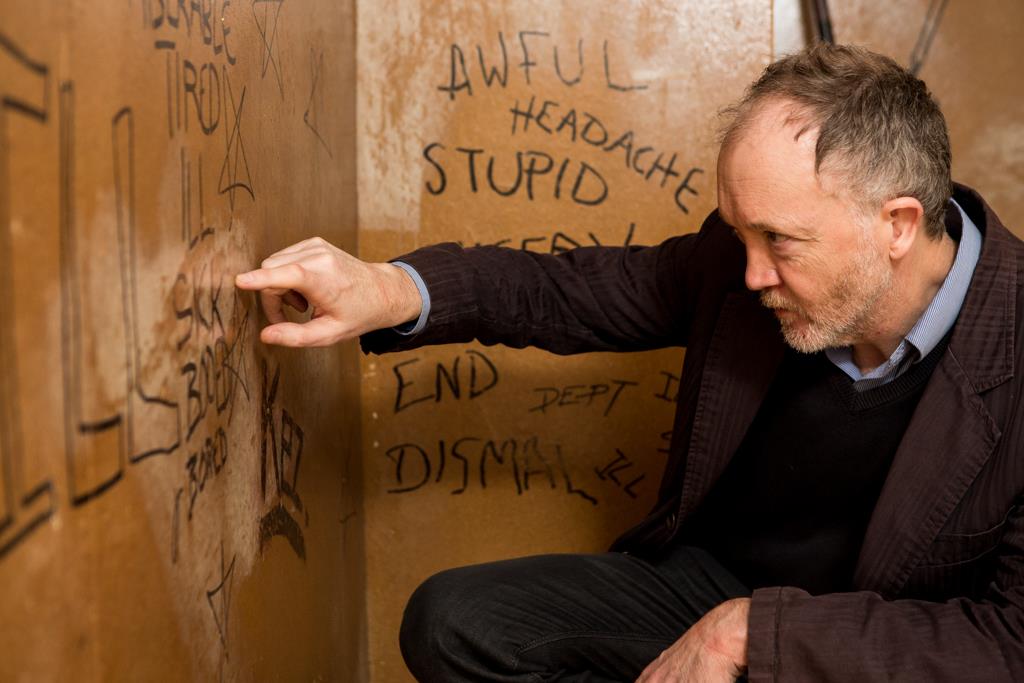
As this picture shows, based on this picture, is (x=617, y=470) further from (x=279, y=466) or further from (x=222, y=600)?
(x=222, y=600)

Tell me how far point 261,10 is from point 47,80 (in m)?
0.67

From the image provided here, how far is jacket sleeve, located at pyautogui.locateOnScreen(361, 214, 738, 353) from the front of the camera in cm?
171

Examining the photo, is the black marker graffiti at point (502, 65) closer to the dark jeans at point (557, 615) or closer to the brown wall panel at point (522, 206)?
the brown wall panel at point (522, 206)

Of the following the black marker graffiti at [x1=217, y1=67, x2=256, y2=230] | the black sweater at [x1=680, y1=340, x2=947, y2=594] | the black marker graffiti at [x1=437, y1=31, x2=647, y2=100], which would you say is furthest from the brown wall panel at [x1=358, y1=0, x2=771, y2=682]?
the black marker graffiti at [x1=217, y1=67, x2=256, y2=230]

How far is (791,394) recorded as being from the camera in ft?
5.58

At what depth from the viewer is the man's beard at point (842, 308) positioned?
151 cm

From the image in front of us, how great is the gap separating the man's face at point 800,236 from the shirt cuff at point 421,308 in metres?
0.46

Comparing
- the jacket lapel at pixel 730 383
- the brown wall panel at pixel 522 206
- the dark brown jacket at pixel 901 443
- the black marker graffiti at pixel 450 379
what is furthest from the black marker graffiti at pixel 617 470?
the jacket lapel at pixel 730 383

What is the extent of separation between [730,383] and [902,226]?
0.38 m

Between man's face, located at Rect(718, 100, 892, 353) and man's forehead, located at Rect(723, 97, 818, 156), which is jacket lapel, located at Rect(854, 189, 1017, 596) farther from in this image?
man's forehead, located at Rect(723, 97, 818, 156)

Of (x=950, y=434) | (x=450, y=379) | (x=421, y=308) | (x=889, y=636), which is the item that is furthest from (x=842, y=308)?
(x=450, y=379)

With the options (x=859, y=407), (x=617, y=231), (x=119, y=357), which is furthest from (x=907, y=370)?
(x=119, y=357)

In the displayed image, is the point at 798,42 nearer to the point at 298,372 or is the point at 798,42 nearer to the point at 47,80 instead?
the point at 298,372

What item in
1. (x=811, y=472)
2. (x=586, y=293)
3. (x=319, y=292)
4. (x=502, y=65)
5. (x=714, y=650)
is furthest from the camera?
(x=502, y=65)
